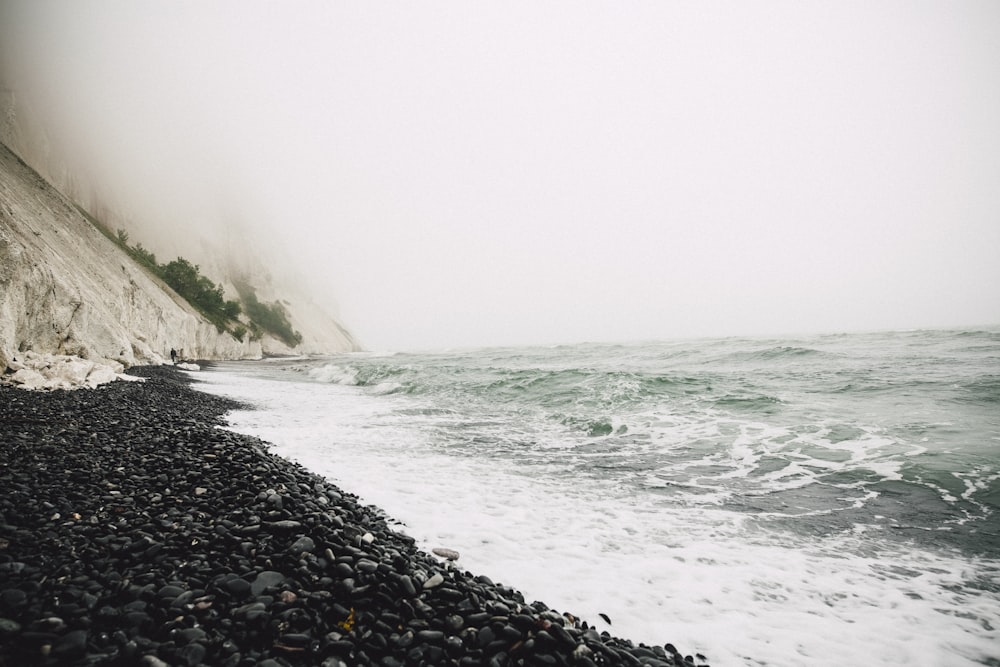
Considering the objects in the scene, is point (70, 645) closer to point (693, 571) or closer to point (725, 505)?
point (693, 571)

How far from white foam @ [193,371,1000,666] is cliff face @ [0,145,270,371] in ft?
55.6

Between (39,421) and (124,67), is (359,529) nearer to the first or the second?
(39,421)

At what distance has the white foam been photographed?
374 cm

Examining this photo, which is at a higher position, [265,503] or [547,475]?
[265,503]

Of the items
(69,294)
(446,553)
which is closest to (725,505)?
(446,553)

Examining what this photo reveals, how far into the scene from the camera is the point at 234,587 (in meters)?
3.35

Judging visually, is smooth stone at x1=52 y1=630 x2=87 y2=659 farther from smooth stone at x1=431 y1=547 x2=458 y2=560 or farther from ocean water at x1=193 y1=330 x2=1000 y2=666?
ocean water at x1=193 y1=330 x2=1000 y2=666

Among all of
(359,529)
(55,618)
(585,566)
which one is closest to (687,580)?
(585,566)

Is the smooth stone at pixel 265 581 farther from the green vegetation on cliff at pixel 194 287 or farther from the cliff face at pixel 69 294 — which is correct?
the green vegetation on cliff at pixel 194 287

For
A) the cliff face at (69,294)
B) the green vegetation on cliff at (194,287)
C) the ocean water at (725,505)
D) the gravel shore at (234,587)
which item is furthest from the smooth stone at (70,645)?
the green vegetation on cliff at (194,287)

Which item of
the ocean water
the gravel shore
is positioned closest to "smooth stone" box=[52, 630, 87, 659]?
the gravel shore

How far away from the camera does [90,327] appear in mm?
21953

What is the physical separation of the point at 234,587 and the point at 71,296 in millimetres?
24452

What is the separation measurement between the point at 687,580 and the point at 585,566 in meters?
1.12
